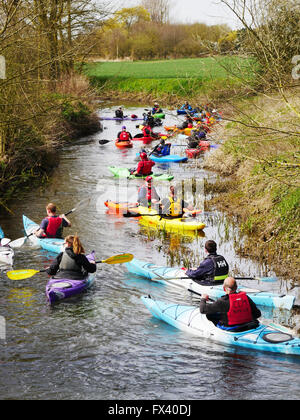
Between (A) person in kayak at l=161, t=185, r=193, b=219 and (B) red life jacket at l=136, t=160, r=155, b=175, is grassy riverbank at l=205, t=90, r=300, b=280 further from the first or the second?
(B) red life jacket at l=136, t=160, r=155, b=175

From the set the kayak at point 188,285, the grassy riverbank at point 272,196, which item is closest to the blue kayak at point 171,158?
the grassy riverbank at point 272,196

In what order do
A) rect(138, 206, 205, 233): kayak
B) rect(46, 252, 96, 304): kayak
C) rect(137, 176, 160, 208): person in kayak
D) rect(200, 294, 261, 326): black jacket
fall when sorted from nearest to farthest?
rect(200, 294, 261, 326): black jacket → rect(46, 252, 96, 304): kayak → rect(138, 206, 205, 233): kayak → rect(137, 176, 160, 208): person in kayak

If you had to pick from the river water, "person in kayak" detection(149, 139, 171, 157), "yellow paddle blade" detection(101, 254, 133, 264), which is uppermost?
"person in kayak" detection(149, 139, 171, 157)

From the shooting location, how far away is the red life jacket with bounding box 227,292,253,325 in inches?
296

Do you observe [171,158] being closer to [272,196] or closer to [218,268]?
[272,196]

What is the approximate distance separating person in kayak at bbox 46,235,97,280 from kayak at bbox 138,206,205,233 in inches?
148

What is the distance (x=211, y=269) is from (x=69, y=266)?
95.2 inches

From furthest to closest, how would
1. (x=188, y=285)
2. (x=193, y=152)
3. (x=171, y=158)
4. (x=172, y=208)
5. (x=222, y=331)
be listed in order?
(x=193, y=152) < (x=171, y=158) < (x=172, y=208) < (x=188, y=285) < (x=222, y=331)

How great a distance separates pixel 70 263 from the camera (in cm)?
941

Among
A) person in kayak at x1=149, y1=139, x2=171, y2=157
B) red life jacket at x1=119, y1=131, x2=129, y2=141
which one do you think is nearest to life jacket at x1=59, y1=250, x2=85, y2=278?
Answer: person in kayak at x1=149, y1=139, x2=171, y2=157

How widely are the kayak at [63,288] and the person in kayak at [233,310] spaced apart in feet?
8.32

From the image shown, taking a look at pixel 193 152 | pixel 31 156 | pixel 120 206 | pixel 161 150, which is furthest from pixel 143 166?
pixel 193 152

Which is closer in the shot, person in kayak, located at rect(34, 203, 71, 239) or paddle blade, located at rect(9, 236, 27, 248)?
paddle blade, located at rect(9, 236, 27, 248)

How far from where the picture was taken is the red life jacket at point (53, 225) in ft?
38.2
